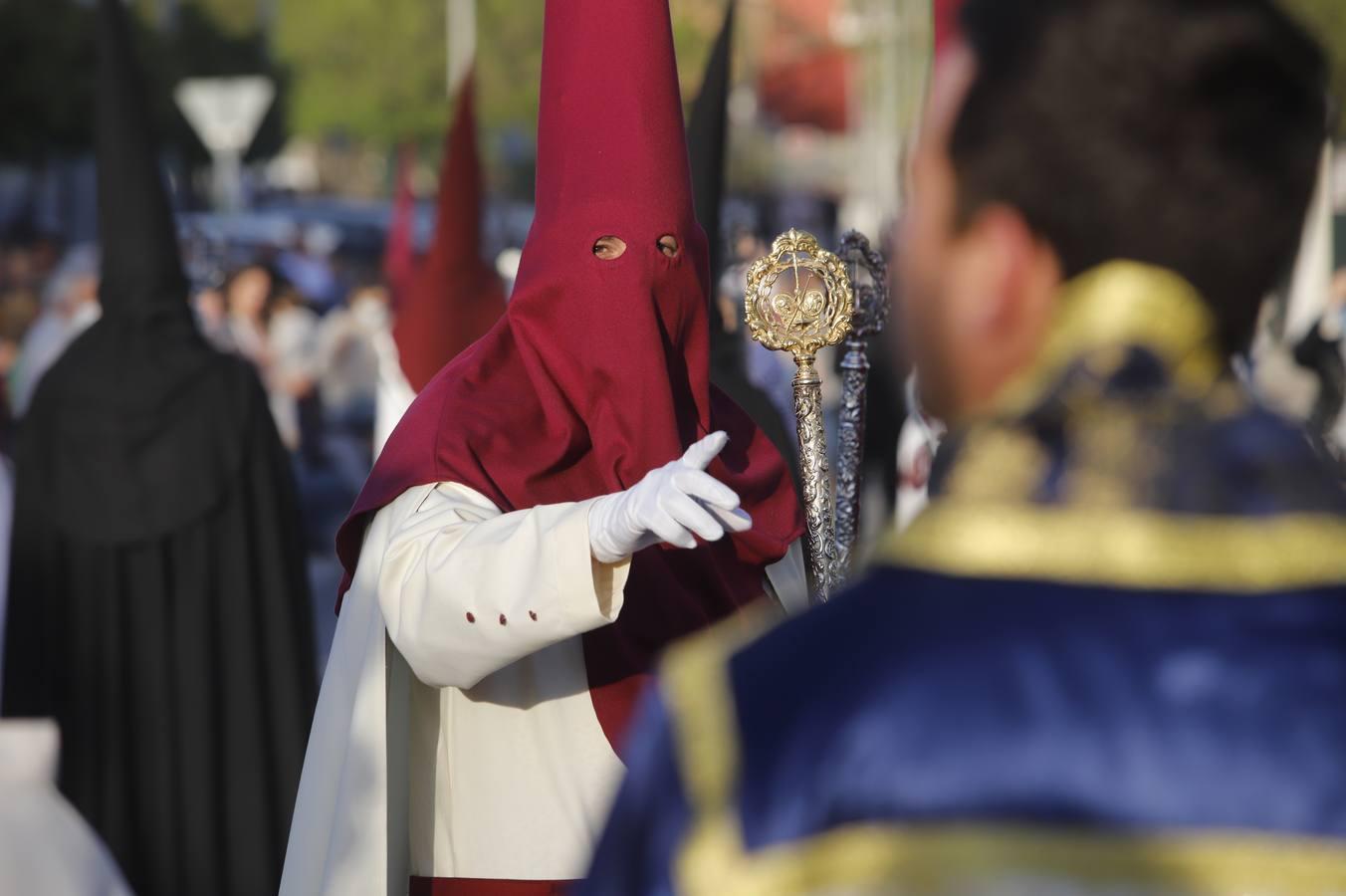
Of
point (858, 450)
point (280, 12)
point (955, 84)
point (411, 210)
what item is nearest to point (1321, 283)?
point (411, 210)

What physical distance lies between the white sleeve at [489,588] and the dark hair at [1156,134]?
1.47 meters

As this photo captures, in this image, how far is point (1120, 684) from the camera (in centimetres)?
142

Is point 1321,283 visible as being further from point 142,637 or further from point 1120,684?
point 1120,684

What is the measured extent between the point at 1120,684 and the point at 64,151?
34730 millimetres

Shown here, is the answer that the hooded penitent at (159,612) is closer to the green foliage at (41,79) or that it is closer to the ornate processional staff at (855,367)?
the ornate processional staff at (855,367)

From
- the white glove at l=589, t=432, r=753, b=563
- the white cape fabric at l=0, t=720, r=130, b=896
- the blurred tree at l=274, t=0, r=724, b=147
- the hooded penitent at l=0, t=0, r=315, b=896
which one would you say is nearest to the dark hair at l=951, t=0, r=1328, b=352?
the white cape fabric at l=0, t=720, r=130, b=896

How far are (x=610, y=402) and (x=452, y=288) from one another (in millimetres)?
5223

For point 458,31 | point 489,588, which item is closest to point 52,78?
point 458,31

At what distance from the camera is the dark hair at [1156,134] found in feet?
4.79

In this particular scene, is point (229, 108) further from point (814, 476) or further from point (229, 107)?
point (814, 476)

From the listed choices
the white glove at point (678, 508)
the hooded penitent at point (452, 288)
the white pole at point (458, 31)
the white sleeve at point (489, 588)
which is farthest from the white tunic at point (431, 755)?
the white pole at point (458, 31)

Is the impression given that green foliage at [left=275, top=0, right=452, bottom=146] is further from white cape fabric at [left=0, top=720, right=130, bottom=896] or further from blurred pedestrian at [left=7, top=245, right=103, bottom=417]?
white cape fabric at [left=0, top=720, right=130, bottom=896]

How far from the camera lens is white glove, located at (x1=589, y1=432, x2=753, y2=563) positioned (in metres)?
2.68

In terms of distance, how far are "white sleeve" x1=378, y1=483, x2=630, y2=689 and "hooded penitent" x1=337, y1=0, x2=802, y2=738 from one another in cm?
19
